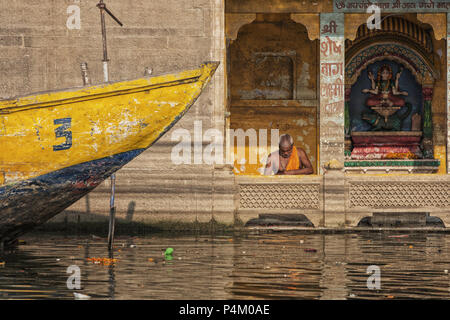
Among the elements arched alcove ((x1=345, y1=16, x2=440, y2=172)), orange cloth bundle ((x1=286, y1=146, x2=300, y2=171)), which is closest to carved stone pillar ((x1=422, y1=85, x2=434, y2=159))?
arched alcove ((x1=345, y1=16, x2=440, y2=172))

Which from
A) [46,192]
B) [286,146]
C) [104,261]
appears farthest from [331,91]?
[104,261]

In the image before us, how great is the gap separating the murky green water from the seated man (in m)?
3.48

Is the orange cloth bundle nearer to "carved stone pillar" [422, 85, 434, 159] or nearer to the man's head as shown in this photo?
the man's head

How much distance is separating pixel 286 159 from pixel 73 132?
300 inches

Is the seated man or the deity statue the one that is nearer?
the seated man

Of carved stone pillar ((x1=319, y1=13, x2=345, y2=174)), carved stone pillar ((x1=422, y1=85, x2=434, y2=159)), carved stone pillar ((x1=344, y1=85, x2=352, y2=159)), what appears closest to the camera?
carved stone pillar ((x1=319, y1=13, x2=345, y2=174))

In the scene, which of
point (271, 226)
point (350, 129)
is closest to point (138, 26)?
point (271, 226)

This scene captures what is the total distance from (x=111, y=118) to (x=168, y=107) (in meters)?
0.82

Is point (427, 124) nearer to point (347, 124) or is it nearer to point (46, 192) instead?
point (347, 124)

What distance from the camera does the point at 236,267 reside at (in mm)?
10891

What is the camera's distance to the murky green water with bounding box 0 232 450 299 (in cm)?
897

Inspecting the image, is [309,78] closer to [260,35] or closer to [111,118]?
[260,35]

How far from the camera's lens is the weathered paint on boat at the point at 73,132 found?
11.4 m

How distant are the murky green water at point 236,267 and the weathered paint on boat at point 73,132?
0.89 metres
